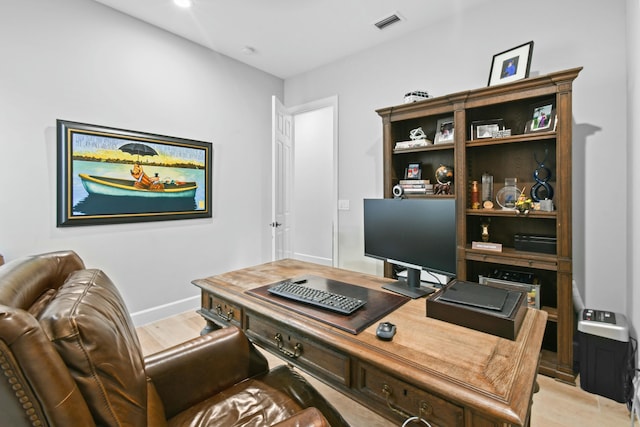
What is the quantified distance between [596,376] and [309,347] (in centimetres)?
192

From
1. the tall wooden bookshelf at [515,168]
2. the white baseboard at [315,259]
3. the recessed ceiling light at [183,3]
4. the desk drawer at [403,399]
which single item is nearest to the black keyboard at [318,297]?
the desk drawer at [403,399]

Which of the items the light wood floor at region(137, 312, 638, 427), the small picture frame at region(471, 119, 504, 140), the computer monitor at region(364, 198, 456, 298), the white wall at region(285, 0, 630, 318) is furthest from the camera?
the small picture frame at region(471, 119, 504, 140)

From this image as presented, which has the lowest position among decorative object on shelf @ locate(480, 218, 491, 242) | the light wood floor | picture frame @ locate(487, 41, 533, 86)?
the light wood floor

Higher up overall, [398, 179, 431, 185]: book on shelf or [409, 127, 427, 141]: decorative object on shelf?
[409, 127, 427, 141]: decorative object on shelf

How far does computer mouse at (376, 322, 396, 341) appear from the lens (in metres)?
1.05

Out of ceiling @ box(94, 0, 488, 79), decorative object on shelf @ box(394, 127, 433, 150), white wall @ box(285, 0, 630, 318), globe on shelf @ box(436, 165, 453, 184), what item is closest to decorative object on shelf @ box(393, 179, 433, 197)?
globe on shelf @ box(436, 165, 453, 184)

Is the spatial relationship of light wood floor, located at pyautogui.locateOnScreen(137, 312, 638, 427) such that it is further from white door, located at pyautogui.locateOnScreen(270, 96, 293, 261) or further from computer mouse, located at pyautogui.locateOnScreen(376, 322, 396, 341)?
white door, located at pyautogui.locateOnScreen(270, 96, 293, 261)

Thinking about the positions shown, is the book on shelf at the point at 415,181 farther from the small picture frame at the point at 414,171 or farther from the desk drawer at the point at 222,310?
the desk drawer at the point at 222,310

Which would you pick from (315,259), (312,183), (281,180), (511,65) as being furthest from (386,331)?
(312,183)

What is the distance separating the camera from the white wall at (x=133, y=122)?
2266 millimetres

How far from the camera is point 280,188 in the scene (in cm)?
346

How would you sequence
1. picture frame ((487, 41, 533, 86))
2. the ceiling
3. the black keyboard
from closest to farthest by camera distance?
the black keyboard → picture frame ((487, 41, 533, 86)) → the ceiling

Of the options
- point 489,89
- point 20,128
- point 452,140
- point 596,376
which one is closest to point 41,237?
point 20,128

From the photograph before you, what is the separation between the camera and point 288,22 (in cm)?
284
